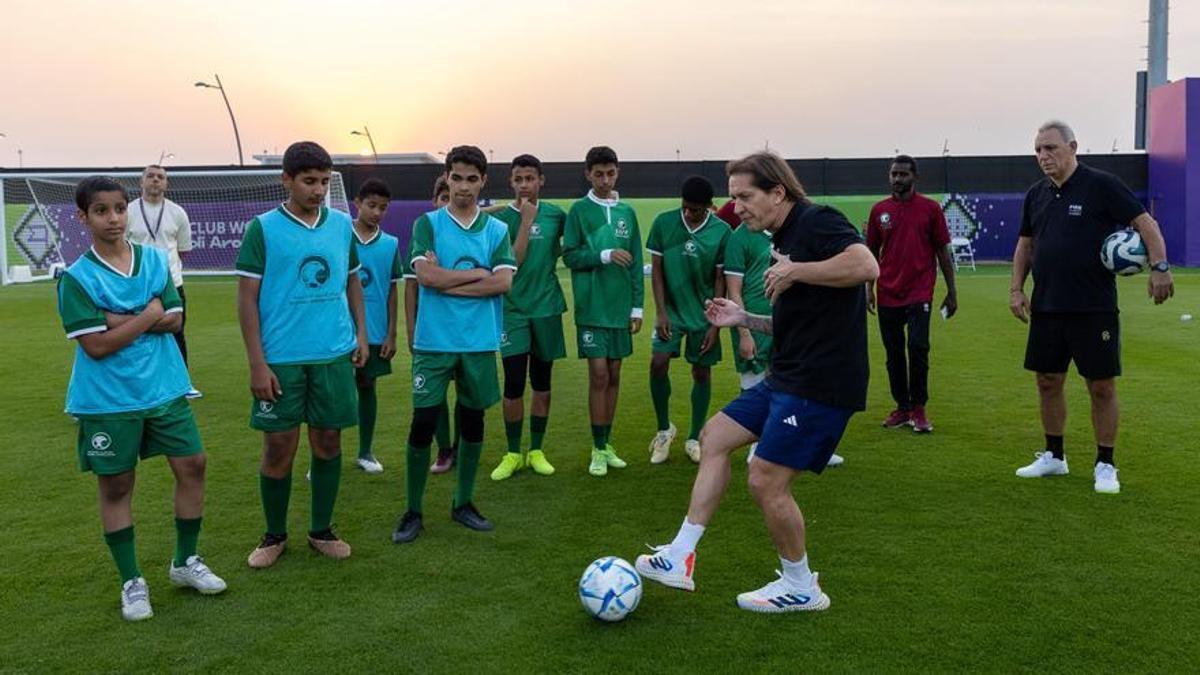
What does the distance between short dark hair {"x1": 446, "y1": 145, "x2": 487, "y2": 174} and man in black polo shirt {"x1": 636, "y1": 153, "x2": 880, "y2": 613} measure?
162 cm

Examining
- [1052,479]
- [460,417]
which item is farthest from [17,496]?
[1052,479]

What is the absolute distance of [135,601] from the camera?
3.92 m

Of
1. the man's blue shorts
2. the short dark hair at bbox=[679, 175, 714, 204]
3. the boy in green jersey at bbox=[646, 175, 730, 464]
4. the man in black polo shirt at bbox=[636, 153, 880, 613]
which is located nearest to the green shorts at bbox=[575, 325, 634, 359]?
the boy in green jersey at bbox=[646, 175, 730, 464]

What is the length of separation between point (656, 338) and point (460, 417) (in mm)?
1979

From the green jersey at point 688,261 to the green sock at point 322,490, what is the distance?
2.82 m

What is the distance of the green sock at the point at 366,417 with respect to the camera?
21.3 ft

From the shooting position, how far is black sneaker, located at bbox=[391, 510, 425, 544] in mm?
4863

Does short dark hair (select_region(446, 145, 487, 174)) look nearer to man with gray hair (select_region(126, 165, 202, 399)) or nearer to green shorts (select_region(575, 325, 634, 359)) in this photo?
green shorts (select_region(575, 325, 634, 359))

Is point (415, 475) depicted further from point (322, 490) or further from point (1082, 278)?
point (1082, 278)

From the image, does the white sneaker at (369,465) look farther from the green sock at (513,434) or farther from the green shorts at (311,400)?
the green shorts at (311,400)

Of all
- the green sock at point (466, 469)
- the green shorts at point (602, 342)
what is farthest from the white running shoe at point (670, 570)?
the green shorts at point (602, 342)

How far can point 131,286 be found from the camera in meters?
3.95

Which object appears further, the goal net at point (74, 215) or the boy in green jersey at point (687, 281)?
the goal net at point (74, 215)

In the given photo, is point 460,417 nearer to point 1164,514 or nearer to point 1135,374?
point 1164,514
